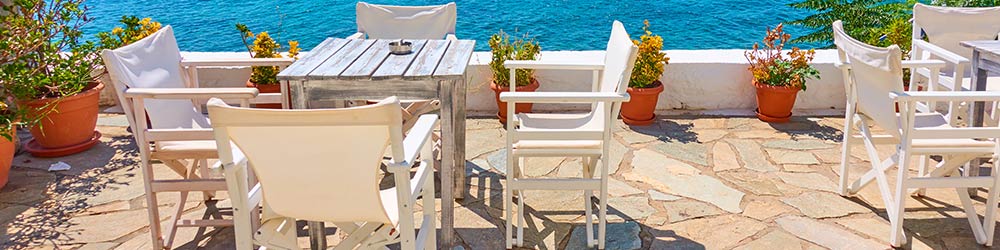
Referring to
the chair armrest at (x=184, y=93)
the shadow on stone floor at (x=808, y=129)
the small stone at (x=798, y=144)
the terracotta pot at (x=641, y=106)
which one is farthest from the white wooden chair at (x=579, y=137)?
the shadow on stone floor at (x=808, y=129)

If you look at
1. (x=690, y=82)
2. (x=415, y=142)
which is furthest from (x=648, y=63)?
(x=415, y=142)

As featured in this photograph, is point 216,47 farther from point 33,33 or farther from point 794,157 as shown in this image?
point 794,157

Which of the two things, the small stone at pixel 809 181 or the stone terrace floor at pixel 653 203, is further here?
the small stone at pixel 809 181

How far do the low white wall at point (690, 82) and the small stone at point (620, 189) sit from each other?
1.20 metres

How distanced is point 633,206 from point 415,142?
1.37 meters

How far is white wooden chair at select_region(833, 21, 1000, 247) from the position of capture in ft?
8.54

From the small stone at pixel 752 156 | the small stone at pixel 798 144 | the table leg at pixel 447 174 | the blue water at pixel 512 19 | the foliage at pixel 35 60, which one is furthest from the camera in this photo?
the blue water at pixel 512 19

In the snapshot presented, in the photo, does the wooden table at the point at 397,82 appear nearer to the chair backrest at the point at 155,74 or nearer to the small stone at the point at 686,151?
the chair backrest at the point at 155,74

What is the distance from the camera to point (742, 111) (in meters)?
4.67

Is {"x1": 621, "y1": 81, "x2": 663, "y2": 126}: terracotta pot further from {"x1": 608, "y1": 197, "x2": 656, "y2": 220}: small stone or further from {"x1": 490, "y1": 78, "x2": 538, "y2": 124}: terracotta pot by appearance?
{"x1": 608, "y1": 197, "x2": 656, "y2": 220}: small stone

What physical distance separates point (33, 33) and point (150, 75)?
133cm

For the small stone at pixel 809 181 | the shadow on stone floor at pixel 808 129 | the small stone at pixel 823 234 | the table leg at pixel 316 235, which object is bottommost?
the shadow on stone floor at pixel 808 129

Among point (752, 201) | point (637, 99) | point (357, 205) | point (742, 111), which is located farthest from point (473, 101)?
point (357, 205)

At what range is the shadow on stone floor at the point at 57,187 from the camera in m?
2.97
